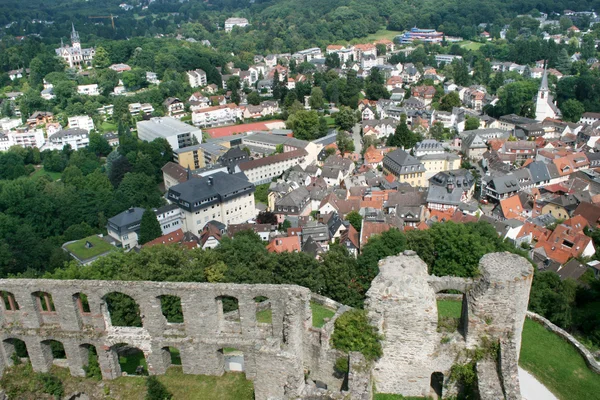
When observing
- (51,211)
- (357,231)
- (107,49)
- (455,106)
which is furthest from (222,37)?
(357,231)

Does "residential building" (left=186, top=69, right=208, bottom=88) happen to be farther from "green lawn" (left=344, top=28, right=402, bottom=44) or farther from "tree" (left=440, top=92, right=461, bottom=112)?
"green lawn" (left=344, top=28, right=402, bottom=44)

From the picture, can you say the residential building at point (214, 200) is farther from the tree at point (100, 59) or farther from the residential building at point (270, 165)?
the tree at point (100, 59)

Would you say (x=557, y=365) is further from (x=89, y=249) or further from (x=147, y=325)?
(x=89, y=249)

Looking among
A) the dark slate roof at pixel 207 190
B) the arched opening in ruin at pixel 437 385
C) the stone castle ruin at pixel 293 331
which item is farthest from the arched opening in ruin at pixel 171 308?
the dark slate roof at pixel 207 190

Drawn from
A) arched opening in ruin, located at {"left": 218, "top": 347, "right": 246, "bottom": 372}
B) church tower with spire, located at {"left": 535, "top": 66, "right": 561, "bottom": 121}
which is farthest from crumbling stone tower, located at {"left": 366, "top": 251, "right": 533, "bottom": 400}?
church tower with spire, located at {"left": 535, "top": 66, "right": 561, "bottom": 121}

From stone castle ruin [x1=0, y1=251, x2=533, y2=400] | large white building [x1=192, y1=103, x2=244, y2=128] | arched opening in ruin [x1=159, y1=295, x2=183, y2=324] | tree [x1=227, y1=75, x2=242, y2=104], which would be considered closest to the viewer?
stone castle ruin [x1=0, y1=251, x2=533, y2=400]

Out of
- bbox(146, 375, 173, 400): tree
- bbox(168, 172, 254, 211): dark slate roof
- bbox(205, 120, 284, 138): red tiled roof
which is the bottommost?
bbox(205, 120, 284, 138): red tiled roof

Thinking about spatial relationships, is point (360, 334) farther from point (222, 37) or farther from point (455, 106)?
point (222, 37)
